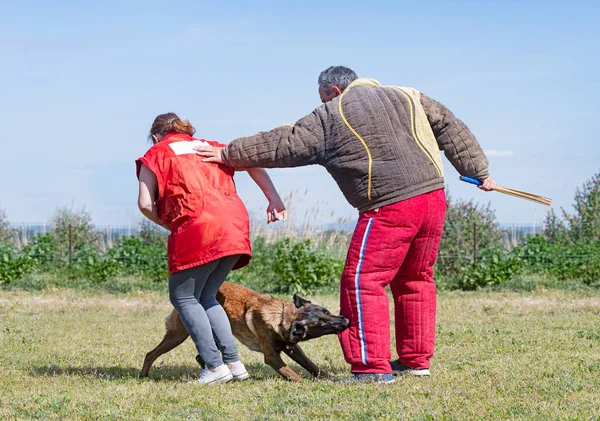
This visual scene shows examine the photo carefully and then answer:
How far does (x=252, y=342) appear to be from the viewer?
6.32m

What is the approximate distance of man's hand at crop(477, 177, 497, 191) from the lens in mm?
5930

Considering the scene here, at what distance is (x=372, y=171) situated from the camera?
5410 mm

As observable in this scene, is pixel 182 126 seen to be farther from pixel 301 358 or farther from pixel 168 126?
pixel 301 358

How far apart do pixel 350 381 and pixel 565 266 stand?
9890 millimetres

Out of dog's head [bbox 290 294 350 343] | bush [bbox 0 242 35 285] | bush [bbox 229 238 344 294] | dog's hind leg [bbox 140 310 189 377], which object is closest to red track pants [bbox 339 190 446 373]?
dog's head [bbox 290 294 350 343]

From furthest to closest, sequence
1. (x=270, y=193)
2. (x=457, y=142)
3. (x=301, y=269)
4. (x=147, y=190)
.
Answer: (x=301, y=269) → (x=270, y=193) → (x=457, y=142) → (x=147, y=190)

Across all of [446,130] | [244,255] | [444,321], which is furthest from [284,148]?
[444,321]

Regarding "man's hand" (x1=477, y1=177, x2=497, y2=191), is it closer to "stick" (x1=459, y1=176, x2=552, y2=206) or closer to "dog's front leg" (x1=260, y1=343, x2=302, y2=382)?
"stick" (x1=459, y1=176, x2=552, y2=206)

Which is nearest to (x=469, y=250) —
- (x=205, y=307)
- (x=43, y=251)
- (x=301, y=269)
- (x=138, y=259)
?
(x=301, y=269)

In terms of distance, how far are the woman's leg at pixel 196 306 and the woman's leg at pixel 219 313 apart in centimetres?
9

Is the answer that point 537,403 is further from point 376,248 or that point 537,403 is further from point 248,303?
point 248,303

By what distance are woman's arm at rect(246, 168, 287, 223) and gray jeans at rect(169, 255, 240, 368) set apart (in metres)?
0.43

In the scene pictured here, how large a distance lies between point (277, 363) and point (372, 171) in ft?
5.50

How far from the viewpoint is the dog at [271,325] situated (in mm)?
6023
